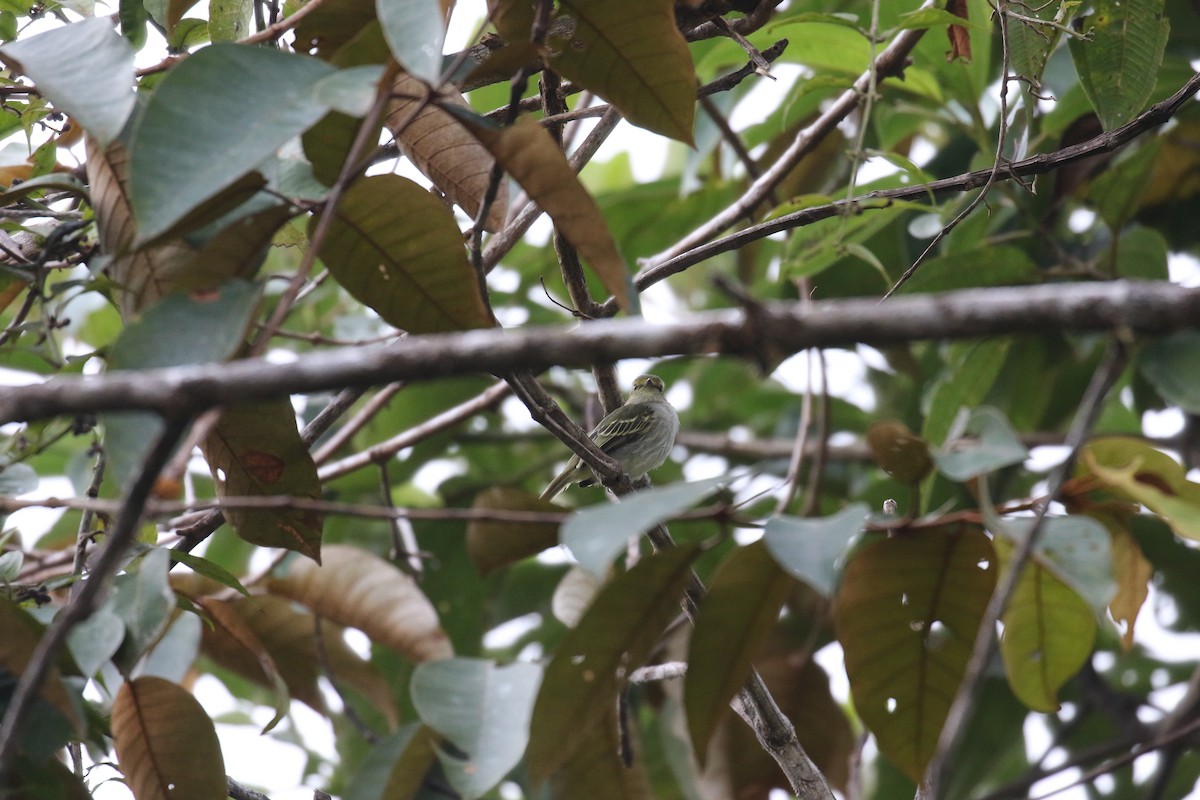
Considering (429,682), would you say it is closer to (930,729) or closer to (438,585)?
(930,729)

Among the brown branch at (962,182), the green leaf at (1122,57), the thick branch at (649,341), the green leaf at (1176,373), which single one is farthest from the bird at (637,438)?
the thick branch at (649,341)

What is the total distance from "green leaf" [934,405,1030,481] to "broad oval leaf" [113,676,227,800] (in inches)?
60.0

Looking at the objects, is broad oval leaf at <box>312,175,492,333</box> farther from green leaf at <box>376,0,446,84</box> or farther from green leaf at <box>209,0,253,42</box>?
green leaf at <box>209,0,253,42</box>

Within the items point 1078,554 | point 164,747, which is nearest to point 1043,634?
point 1078,554

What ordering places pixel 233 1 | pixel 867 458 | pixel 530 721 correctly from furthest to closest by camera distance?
pixel 867 458, pixel 233 1, pixel 530 721

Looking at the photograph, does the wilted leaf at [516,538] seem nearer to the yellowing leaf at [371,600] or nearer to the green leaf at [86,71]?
the green leaf at [86,71]

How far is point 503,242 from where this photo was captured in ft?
8.98

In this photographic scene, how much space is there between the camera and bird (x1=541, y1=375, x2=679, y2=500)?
4688mm

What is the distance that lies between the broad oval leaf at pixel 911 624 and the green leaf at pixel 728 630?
5.0 inches

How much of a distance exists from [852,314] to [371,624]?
2.23m

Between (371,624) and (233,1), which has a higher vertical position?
(233,1)

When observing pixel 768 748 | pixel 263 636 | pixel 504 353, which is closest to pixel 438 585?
pixel 263 636

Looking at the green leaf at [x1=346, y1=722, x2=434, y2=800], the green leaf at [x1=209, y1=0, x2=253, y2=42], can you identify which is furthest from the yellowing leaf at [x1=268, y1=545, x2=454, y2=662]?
the green leaf at [x1=209, y1=0, x2=253, y2=42]

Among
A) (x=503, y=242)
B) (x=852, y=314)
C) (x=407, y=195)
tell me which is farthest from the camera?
(x=503, y=242)
